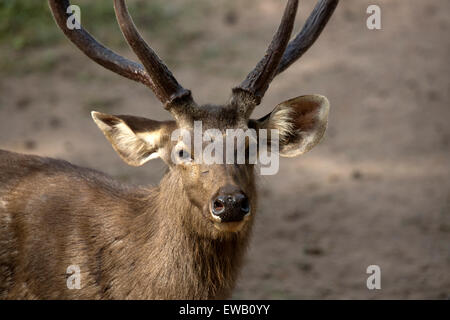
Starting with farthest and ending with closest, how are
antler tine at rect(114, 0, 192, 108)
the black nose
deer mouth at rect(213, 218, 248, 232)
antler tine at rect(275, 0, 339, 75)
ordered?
antler tine at rect(275, 0, 339, 75) → antler tine at rect(114, 0, 192, 108) → deer mouth at rect(213, 218, 248, 232) → the black nose

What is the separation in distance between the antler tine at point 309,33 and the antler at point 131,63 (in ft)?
2.55

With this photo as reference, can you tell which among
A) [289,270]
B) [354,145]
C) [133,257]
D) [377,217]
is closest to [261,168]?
[133,257]

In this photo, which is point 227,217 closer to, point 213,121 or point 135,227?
point 213,121

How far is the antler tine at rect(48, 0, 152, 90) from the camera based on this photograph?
4.78m

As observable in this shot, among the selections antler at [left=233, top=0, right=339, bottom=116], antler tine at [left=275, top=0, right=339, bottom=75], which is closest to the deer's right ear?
antler at [left=233, top=0, right=339, bottom=116]

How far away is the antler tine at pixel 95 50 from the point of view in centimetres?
478

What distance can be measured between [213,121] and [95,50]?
3.31 ft

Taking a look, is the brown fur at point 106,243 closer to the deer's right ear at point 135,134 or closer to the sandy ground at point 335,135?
the deer's right ear at point 135,134

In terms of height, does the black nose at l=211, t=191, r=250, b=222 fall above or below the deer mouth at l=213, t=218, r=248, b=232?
above

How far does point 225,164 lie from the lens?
432cm

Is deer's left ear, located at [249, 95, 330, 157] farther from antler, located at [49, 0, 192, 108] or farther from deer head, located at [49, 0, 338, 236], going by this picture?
antler, located at [49, 0, 192, 108]

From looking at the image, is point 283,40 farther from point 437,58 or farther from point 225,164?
point 437,58

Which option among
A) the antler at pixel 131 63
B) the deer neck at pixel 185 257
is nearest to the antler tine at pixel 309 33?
the antler at pixel 131 63

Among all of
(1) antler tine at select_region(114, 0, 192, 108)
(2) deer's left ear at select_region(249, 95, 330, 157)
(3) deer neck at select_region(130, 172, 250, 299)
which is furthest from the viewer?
(2) deer's left ear at select_region(249, 95, 330, 157)
